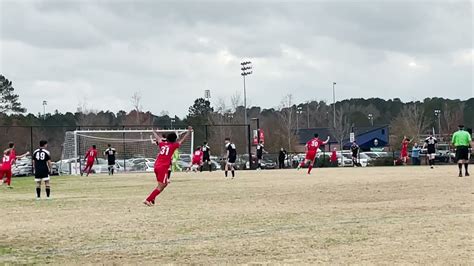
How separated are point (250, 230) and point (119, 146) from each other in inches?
1794

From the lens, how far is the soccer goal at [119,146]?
50.8 m

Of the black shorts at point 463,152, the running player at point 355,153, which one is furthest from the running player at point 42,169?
the running player at point 355,153

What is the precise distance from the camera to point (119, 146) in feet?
183

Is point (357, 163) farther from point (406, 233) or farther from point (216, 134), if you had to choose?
point (406, 233)

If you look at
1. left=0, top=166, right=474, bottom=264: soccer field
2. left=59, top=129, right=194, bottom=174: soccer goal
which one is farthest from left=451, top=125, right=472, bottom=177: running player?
left=59, top=129, right=194, bottom=174: soccer goal

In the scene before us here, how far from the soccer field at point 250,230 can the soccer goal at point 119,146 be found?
1292 inches

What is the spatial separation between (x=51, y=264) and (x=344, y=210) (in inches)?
287

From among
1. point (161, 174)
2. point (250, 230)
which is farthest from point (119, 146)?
point (250, 230)

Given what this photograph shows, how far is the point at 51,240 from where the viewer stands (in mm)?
10602

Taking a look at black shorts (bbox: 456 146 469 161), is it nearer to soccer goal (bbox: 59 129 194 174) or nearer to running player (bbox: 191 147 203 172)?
running player (bbox: 191 147 203 172)

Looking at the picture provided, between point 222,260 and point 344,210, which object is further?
point 344,210

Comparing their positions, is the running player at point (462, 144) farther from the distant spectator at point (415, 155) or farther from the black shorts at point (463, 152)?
the distant spectator at point (415, 155)

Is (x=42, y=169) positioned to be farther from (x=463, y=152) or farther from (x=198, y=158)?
(x=198, y=158)

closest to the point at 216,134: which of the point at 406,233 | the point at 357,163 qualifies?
the point at 357,163
